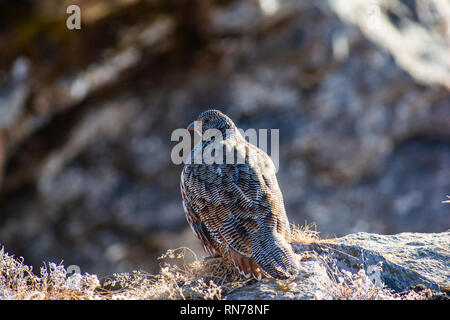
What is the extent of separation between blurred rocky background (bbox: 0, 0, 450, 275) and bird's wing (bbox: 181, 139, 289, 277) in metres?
14.8

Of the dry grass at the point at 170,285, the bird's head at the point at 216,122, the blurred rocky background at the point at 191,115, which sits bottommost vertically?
the dry grass at the point at 170,285

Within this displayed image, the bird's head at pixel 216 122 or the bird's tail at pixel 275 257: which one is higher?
the bird's head at pixel 216 122

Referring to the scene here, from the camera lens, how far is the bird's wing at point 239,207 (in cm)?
732

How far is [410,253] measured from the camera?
8.29m

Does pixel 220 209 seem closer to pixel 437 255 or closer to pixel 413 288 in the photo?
pixel 413 288

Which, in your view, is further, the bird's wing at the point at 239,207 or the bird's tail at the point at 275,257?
the bird's wing at the point at 239,207

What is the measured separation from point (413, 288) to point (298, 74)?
1947 cm

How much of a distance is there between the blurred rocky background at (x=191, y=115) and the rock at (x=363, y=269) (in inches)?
558

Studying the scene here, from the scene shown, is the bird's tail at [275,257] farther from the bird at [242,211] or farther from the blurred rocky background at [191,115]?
the blurred rocky background at [191,115]

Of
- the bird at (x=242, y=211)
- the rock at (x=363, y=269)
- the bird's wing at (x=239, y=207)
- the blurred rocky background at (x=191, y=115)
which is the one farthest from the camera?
the blurred rocky background at (x=191, y=115)

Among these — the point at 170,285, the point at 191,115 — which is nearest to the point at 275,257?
the point at 170,285

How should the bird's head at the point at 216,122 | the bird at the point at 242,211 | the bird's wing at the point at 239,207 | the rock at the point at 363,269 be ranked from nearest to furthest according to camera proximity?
1. the rock at the point at 363,269
2. the bird at the point at 242,211
3. the bird's wing at the point at 239,207
4. the bird's head at the point at 216,122

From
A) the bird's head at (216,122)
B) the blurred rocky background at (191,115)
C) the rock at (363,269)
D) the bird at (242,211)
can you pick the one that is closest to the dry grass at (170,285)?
the rock at (363,269)
